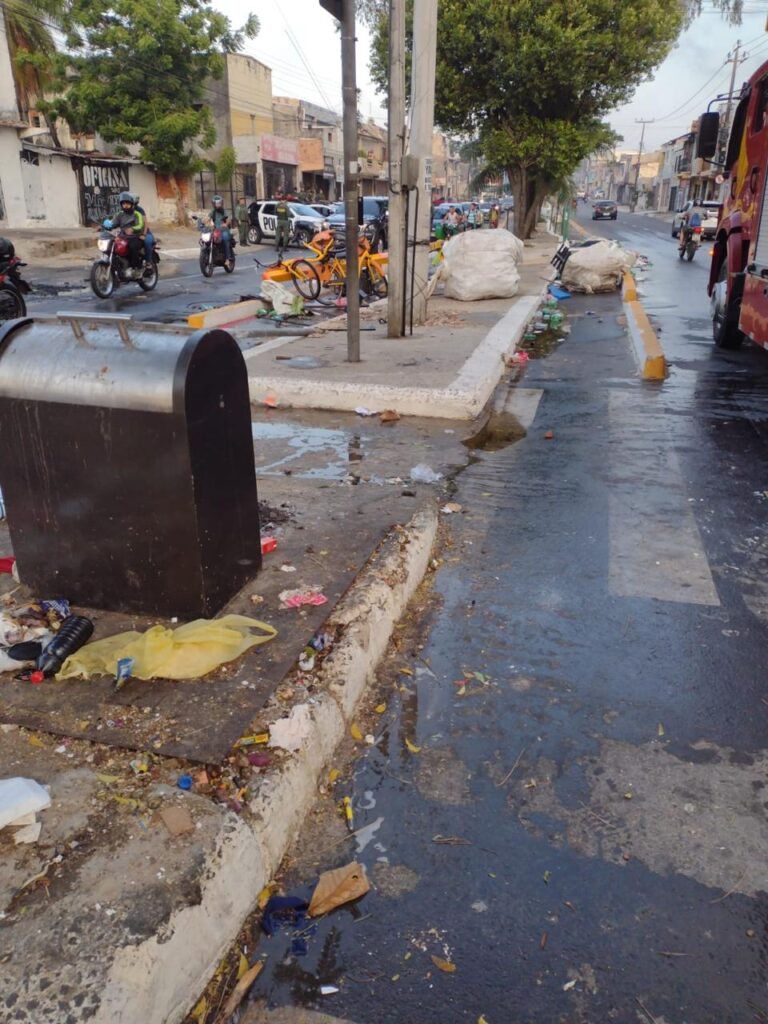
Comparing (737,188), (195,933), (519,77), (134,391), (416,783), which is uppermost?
(519,77)

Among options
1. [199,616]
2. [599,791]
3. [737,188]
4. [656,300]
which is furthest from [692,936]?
[656,300]

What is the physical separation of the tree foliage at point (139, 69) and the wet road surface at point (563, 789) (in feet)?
108

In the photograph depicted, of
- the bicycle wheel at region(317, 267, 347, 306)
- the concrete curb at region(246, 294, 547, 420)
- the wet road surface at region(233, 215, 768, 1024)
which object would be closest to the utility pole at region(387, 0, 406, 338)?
the concrete curb at region(246, 294, 547, 420)

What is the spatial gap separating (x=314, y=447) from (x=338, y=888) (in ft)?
13.4

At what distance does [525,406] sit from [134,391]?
5.32m

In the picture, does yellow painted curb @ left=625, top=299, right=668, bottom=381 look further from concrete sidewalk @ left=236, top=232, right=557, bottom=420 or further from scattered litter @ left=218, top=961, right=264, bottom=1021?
scattered litter @ left=218, top=961, right=264, bottom=1021

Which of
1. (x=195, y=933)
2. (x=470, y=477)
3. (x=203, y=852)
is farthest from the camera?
(x=470, y=477)

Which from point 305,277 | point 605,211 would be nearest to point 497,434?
point 305,277

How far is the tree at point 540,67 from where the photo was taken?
20469mm

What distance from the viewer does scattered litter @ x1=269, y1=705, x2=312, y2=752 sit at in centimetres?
238

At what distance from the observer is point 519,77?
843 inches

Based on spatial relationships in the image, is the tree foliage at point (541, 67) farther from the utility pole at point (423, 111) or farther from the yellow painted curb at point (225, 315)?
the yellow painted curb at point (225, 315)

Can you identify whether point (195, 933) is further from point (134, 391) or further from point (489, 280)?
point (489, 280)

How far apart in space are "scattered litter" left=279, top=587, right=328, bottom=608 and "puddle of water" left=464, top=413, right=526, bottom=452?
10.1 feet
